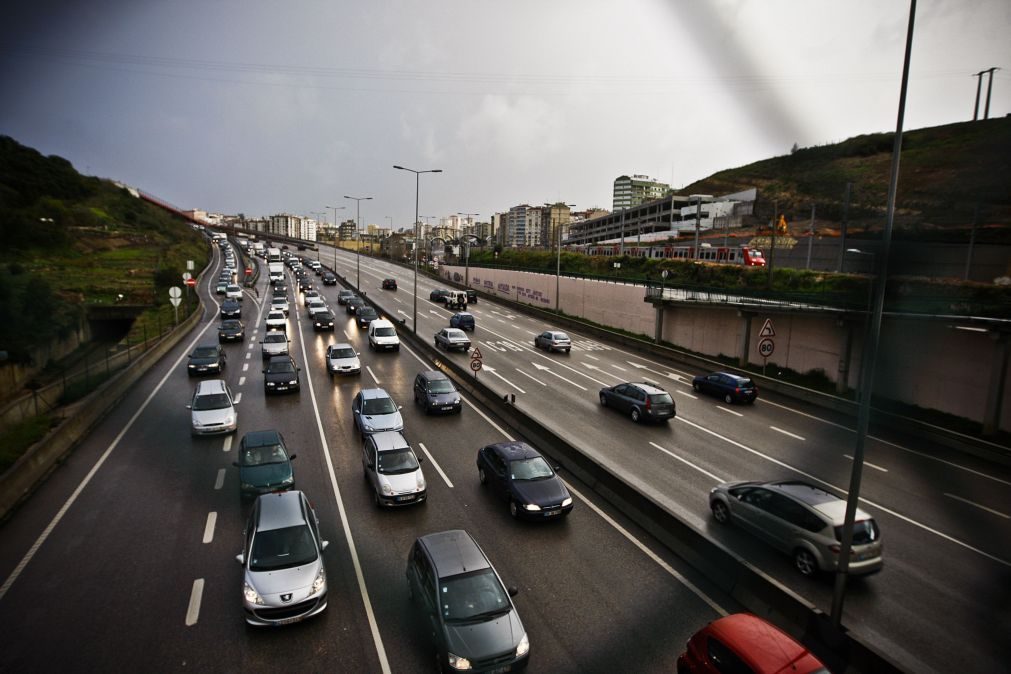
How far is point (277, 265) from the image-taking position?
79812 mm

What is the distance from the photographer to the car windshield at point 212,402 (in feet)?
60.9

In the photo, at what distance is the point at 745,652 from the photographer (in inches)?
264

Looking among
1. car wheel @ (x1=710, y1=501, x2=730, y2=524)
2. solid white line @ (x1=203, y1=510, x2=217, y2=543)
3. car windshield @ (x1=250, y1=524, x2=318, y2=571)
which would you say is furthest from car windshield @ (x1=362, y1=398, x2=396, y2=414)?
car wheel @ (x1=710, y1=501, x2=730, y2=524)

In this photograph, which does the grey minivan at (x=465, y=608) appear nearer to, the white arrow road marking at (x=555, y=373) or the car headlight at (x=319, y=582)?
the car headlight at (x=319, y=582)

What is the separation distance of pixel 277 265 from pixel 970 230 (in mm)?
85463

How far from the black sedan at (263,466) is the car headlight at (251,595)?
449 cm

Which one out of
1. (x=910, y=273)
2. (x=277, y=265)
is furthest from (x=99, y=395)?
(x=277, y=265)

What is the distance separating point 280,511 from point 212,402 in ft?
34.1

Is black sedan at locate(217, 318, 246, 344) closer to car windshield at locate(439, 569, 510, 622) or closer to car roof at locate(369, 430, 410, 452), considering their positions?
car roof at locate(369, 430, 410, 452)

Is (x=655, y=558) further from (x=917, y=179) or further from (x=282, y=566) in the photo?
(x=917, y=179)

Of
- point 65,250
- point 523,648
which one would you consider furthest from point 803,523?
point 65,250

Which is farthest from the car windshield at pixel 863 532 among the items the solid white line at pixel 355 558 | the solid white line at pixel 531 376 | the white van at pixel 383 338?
the white van at pixel 383 338

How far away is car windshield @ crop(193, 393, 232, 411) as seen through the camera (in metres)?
18.6

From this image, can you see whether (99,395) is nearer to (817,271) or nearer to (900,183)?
(900,183)
